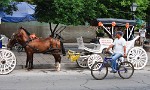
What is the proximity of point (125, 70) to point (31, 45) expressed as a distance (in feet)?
14.3

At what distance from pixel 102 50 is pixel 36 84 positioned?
515 centimetres

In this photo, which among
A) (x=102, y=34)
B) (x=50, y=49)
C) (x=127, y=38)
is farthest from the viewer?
(x=102, y=34)

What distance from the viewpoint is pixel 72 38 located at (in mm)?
31172

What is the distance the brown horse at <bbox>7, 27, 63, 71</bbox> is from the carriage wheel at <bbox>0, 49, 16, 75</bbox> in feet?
3.62

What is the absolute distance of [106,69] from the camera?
12.3m

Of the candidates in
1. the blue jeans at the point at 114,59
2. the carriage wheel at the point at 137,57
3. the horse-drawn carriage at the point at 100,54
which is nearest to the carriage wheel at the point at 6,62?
the horse-drawn carriage at the point at 100,54

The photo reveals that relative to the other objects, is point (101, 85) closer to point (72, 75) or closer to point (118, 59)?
point (118, 59)

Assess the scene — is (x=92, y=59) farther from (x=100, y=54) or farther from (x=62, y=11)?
(x=62, y=11)

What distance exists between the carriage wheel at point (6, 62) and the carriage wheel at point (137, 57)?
5100 millimetres

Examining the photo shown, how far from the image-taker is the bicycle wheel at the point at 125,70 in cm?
1254

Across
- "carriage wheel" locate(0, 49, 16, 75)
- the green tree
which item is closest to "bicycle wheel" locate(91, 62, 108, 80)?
"carriage wheel" locate(0, 49, 16, 75)

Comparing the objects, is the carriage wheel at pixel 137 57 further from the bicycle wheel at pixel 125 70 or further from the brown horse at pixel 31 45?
the brown horse at pixel 31 45

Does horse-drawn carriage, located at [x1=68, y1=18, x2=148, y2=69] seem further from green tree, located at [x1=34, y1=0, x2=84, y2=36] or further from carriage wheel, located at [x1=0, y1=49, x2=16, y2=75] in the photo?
green tree, located at [x1=34, y1=0, x2=84, y2=36]

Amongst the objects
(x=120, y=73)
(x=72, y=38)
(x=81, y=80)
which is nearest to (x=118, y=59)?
(x=120, y=73)
